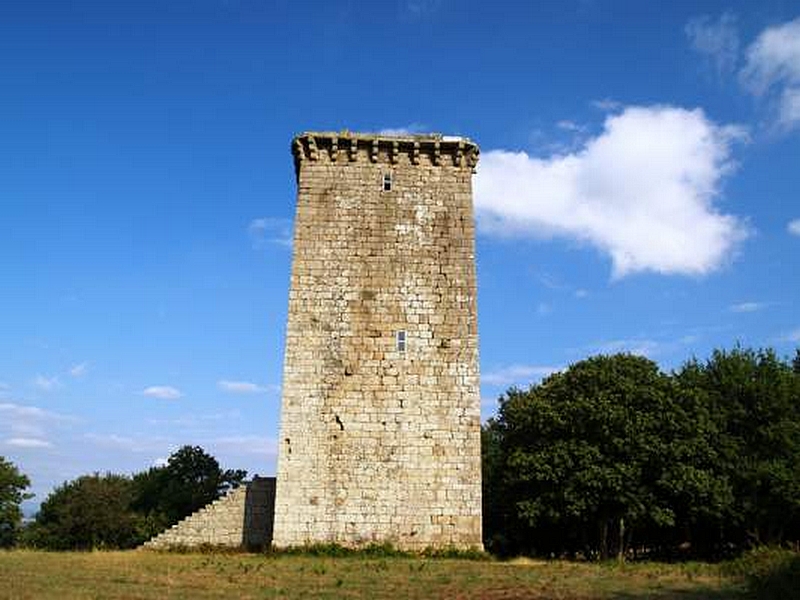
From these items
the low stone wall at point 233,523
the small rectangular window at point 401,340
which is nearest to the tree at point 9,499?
the low stone wall at point 233,523

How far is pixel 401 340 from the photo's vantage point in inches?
835

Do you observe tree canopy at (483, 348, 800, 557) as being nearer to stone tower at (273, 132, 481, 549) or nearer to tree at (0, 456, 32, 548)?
stone tower at (273, 132, 481, 549)

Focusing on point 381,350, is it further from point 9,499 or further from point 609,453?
point 9,499

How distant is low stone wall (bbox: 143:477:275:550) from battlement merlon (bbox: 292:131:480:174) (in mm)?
10207

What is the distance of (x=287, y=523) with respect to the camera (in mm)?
19766

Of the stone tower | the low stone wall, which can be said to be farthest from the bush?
the low stone wall

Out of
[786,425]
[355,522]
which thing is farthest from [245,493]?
[786,425]

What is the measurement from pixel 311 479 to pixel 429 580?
259 inches

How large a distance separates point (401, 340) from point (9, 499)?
101 ft

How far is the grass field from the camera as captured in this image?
1224 cm

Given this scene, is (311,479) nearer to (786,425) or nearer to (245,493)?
(245,493)

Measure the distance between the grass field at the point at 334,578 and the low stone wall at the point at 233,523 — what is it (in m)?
2.25

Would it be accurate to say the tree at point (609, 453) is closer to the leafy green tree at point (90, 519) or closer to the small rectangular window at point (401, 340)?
the small rectangular window at point (401, 340)

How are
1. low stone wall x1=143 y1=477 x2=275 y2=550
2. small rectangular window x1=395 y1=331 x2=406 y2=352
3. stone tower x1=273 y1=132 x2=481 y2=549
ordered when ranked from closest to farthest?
stone tower x1=273 y1=132 x2=481 y2=549 < small rectangular window x1=395 y1=331 x2=406 y2=352 < low stone wall x1=143 y1=477 x2=275 y2=550
